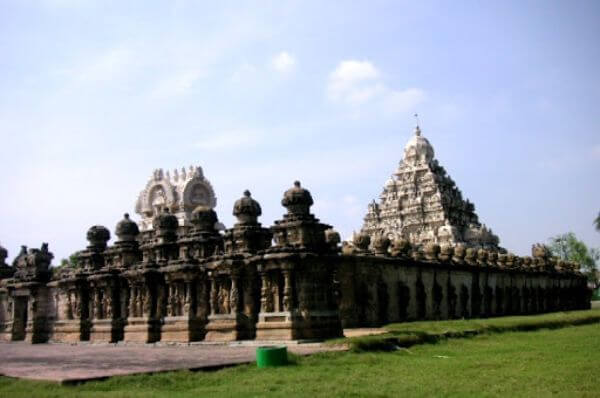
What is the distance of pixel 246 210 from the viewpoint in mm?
25328

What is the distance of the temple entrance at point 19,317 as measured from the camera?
118 ft

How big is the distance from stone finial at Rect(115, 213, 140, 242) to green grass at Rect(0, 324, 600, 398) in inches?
660

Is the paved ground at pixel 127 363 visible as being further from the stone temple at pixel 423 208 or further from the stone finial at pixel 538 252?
the stone temple at pixel 423 208

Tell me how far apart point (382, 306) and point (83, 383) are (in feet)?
55.1

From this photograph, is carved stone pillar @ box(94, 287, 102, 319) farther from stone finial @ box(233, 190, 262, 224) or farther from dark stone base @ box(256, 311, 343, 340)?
dark stone base @ box(256, 311, 343, 340)

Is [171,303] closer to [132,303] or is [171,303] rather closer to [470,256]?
[132,303]

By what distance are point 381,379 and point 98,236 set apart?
888 inches

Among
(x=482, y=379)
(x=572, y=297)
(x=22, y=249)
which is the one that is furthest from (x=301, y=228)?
(x=572, y=297)

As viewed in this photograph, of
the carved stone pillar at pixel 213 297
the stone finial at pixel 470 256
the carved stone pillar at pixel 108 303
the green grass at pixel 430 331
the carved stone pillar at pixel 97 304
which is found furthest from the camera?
the stone finial at pixel 470 256

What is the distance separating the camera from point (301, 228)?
22688 mm

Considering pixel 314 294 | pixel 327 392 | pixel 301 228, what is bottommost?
pixel 327 392

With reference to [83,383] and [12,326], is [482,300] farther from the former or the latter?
[83,383]

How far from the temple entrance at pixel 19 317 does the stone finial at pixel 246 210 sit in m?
16.5

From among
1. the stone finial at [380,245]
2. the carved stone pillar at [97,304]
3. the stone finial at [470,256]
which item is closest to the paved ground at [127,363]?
the stone finial at [380,245]
